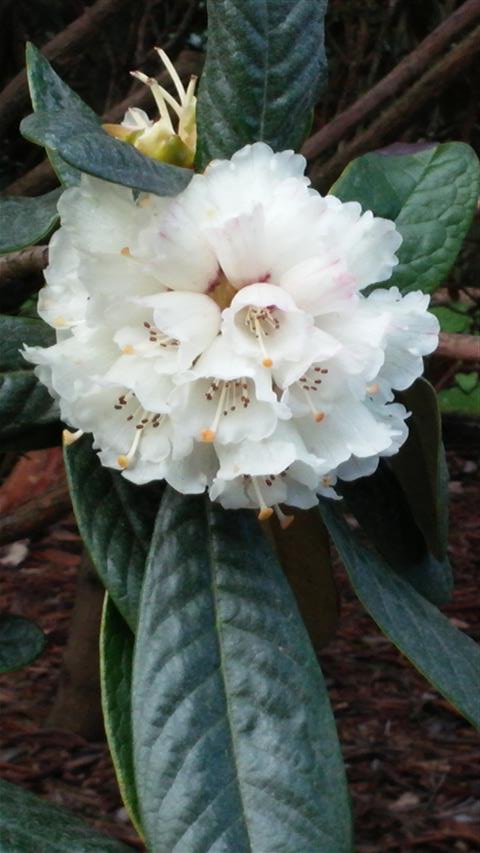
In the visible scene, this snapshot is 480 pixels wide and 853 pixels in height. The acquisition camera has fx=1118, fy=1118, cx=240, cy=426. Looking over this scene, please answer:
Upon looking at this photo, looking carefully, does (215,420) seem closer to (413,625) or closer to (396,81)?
(413,625)

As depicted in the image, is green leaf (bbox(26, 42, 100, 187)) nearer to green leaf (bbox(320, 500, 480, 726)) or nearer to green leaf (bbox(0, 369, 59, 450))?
green leaf (bbox(0, 369, 59, 450))

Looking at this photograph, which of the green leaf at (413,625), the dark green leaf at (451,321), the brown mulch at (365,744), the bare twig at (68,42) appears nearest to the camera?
the green leaf at (413,625)

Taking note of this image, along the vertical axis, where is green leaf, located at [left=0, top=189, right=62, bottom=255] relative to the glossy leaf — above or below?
above

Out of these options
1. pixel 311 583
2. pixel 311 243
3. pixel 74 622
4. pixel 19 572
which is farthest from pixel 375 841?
pixel 311 243

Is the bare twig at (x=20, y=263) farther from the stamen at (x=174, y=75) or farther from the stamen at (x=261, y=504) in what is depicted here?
the stamen at (x=261, y=504)

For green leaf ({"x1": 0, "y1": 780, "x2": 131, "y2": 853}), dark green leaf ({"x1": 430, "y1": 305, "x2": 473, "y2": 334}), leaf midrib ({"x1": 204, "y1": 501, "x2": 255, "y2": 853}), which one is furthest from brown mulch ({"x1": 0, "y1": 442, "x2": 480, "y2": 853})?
leaf midrib ({"x1": 204, "y1": 501, "x2": 255, "y2": 853})

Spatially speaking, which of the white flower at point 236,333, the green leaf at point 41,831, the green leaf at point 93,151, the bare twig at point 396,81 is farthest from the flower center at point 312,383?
the bare twig at point 396,81

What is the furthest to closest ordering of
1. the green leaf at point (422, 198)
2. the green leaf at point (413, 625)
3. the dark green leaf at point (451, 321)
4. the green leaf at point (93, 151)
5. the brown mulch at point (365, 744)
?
the dark green leaf at point (451, 321) < the brown mulch at point (365, 744) < the green leaf at point (422, 198) < the green leaf at point (413, 625) < the green leaf at point (93, 151)
